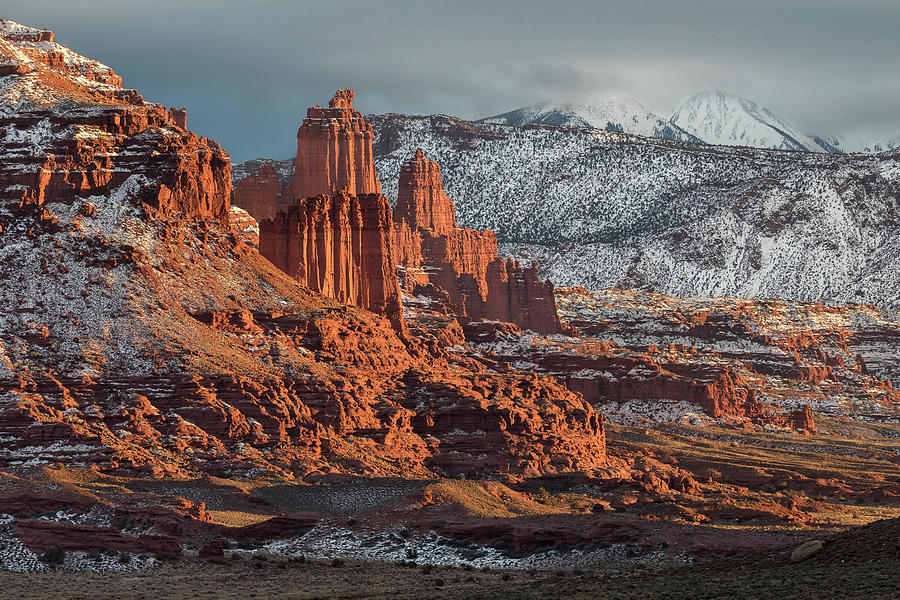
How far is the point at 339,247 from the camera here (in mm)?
129875

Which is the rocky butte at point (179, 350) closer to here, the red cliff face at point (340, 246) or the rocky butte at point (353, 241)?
the red cliff face at point (340, 246)

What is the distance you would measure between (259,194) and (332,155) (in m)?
9.08

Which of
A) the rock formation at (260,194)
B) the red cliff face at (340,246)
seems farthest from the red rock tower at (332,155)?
the red cliff face at (340,246)

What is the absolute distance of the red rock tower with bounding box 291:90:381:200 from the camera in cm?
17512

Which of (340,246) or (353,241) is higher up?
(353,241)

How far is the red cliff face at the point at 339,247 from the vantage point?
125500 mm

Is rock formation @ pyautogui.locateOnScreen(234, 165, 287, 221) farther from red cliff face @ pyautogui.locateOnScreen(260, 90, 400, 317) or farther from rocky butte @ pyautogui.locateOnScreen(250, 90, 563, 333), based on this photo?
red cliff face @ pyautogui.locateOnScreen(260, 90, 400, 317)

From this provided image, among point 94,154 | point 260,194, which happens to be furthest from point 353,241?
point 260,194

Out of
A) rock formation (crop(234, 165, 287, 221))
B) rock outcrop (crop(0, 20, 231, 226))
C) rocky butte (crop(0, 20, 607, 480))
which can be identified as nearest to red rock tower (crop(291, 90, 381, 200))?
rock formation (crop(234, 165, 287, 221))

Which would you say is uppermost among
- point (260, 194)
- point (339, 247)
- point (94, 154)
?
point (260, 194)

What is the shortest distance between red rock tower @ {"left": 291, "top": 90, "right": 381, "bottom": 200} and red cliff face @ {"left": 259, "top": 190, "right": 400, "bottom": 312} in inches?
1537

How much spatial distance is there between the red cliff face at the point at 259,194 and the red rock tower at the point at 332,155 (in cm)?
198

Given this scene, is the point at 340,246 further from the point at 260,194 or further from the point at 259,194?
the point at 259,194

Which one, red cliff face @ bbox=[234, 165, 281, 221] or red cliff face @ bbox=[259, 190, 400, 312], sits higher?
red cliff face @ bbox=[234, 165, 281, 221]
